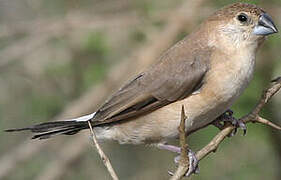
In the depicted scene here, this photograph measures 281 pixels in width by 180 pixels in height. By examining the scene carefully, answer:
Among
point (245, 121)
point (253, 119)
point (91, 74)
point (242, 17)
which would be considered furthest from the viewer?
point (91, 74)

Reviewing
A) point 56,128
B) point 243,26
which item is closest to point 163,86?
point 243,26

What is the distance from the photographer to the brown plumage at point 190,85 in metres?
4.57

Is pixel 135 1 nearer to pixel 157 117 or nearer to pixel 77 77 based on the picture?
pixel 77 77

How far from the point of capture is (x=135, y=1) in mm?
7074

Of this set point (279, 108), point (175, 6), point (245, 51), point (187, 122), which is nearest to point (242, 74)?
point (245, 51)

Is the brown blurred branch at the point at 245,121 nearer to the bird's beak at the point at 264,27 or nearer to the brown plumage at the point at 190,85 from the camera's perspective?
the brown plumage at the point at 190,85

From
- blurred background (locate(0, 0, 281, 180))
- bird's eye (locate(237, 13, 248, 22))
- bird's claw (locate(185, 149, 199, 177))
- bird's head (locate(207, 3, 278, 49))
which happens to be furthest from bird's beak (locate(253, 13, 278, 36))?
blurred background (locate(0, 0, 281, 180))

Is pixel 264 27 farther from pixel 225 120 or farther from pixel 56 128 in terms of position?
pixel 56 128

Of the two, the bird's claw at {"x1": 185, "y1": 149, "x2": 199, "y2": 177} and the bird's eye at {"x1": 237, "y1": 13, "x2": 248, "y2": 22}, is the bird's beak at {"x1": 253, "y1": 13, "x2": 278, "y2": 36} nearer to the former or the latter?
the bird's eye at {"x1": 237, "y1": 13, "x2": 248, "y2": 22}

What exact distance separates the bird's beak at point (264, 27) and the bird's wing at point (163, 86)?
40cm

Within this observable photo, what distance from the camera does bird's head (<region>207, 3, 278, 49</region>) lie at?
468cm

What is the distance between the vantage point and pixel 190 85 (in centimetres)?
468

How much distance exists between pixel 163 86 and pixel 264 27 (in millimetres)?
879

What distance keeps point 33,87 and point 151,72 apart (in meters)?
2.51
